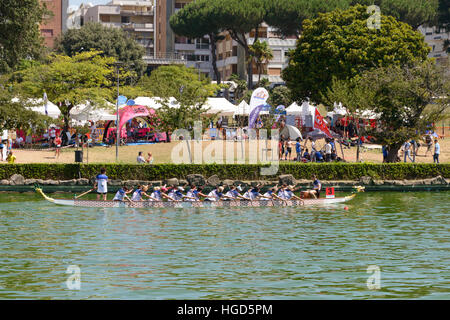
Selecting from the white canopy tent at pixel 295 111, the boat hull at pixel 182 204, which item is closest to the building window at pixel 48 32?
the white canopy tent at pixel 295 111

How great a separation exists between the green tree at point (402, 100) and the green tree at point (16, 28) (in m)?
26.9

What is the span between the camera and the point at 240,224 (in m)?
33.4

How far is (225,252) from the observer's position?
2600cm

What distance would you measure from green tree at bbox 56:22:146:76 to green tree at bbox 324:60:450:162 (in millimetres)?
64599

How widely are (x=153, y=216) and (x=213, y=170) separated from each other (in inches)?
444

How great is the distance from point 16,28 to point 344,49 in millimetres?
29026

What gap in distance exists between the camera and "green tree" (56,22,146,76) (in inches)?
4491

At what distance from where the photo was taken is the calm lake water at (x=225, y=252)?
19922 mm

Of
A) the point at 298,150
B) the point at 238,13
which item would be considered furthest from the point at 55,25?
the point at 298,150

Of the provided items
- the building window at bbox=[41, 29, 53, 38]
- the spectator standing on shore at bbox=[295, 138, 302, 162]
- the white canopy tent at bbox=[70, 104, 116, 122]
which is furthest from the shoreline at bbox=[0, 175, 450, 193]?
the building window at bbox=[41, 29, 53, 38]

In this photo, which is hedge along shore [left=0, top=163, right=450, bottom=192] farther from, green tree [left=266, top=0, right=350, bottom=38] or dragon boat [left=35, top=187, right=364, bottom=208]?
green tree [left=266, top=0, right=350, bottom=38]

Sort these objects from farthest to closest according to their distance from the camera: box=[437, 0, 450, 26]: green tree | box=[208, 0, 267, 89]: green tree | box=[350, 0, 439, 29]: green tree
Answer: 1. box=[208, 0, 267, 89]: green tree
2. box=[350, 0, 439, 29]: green tree
3. box=[437, 0, 450, 26]: green tree

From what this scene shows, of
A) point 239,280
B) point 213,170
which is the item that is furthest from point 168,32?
point 239,280

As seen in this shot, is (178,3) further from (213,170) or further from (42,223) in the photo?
(42,223)
